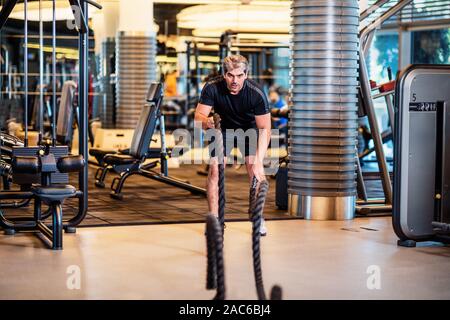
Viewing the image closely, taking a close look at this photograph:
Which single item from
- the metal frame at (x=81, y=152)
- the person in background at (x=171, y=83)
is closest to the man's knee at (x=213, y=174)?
the metal frame at (x=81, y=152)

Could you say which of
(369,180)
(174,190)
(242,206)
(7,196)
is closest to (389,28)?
(369,180)

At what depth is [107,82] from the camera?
14.0m

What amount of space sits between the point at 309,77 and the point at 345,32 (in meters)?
0.49

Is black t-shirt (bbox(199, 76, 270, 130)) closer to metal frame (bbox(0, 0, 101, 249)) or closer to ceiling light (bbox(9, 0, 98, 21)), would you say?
metal frame (bbox(0, 0, 101, 249))

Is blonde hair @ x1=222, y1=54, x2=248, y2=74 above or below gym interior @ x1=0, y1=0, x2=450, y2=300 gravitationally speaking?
above

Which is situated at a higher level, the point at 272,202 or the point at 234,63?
the point at 234,63

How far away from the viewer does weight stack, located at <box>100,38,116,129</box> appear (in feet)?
45.0

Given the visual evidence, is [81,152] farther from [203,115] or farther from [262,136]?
[262,136]

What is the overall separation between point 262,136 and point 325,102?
1.24 metres

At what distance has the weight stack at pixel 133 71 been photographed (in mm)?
12586

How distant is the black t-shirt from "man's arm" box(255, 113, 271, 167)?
4cm

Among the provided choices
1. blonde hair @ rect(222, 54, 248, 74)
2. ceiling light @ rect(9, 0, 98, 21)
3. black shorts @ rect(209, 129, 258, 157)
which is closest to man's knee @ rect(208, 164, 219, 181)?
black shorts @ rect(209, 129, 258, 157)

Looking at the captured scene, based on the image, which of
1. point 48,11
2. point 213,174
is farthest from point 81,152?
point 48,11
